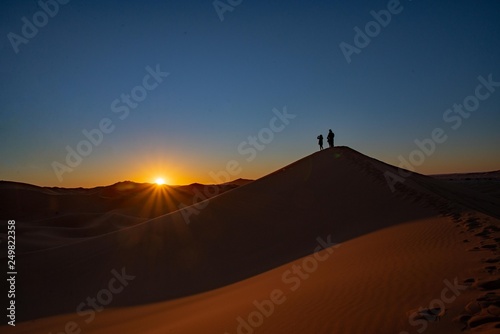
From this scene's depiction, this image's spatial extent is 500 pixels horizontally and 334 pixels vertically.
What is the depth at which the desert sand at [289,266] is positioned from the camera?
3.75 meters

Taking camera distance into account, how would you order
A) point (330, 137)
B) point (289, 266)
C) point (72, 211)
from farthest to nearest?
point (72, 211) → point (330, 137) → point (289, 266)

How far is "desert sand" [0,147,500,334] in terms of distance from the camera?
12.3 feet

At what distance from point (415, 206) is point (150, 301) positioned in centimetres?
870

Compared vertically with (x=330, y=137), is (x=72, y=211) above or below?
above

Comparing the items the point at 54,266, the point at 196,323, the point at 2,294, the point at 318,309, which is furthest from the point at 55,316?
the point at 318,309

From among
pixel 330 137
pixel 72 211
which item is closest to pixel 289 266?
pixel 330 137

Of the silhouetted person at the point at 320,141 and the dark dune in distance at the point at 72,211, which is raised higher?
the dark dune in distance at the point at 72,211

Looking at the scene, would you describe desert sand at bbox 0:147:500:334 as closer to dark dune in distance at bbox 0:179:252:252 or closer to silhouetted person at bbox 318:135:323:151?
dark dune in distance at bbox 0:179:252:252

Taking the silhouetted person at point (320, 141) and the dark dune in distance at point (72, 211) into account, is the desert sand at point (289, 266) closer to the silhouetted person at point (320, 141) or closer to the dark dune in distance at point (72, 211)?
the dark dune in distance at point (72, 211)

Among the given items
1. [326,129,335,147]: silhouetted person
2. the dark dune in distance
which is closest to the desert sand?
the dark dune in distance

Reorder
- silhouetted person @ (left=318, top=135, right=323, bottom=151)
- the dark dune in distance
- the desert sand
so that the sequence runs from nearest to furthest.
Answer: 1. the desert sand
2. the dark dune in distance
3. silhouetted person @ (left=318, top=135, right=323, bottom=151)

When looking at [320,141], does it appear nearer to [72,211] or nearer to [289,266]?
[289,266]

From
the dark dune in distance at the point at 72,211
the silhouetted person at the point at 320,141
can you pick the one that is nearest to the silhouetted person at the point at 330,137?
the silhouetted person at the point at 320,141

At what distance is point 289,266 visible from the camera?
740 centimetres
